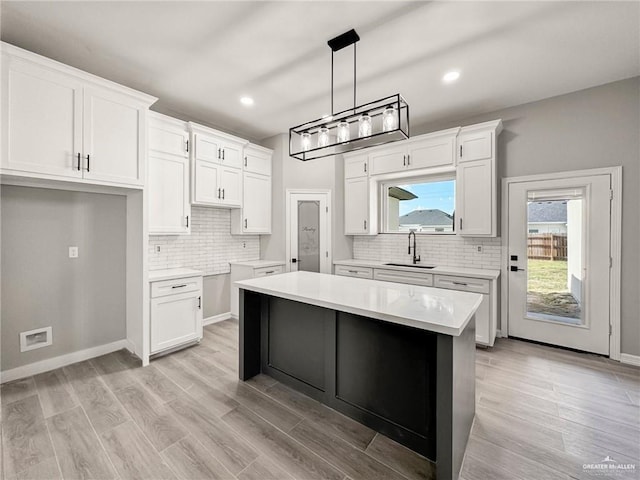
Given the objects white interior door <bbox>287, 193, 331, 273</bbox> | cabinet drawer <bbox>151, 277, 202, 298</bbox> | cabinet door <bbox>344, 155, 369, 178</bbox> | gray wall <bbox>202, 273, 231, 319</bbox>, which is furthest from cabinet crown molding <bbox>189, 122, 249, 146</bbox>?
gray wall <bbox>202, 273, 231, 319</bbox>

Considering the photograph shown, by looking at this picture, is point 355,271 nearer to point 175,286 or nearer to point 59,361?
point 175,286

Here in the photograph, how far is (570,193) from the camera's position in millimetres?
3250

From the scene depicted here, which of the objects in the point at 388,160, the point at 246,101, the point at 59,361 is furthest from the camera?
the point at 388,160

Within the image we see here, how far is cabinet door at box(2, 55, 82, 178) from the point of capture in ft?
6.86

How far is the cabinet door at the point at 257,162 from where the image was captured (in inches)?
170

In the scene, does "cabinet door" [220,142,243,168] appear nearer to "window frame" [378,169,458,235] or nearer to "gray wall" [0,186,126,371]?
"gray wall" [0,186,126,371]

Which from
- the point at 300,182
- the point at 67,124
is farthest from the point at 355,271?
the point at 67,124

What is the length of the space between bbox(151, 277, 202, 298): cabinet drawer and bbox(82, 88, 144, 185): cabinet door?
1.11 m

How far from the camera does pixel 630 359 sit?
9.52 feet

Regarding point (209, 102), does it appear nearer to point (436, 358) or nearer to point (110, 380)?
point (110, 380)

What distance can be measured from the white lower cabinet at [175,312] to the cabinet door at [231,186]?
126 cm

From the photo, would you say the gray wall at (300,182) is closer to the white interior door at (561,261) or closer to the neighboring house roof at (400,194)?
the neighboring house roof at (400,194)

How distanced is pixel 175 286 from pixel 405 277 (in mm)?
2887

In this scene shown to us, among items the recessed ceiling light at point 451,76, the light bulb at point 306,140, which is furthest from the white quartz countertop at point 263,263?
the recessed ceiling light at point 451,76
